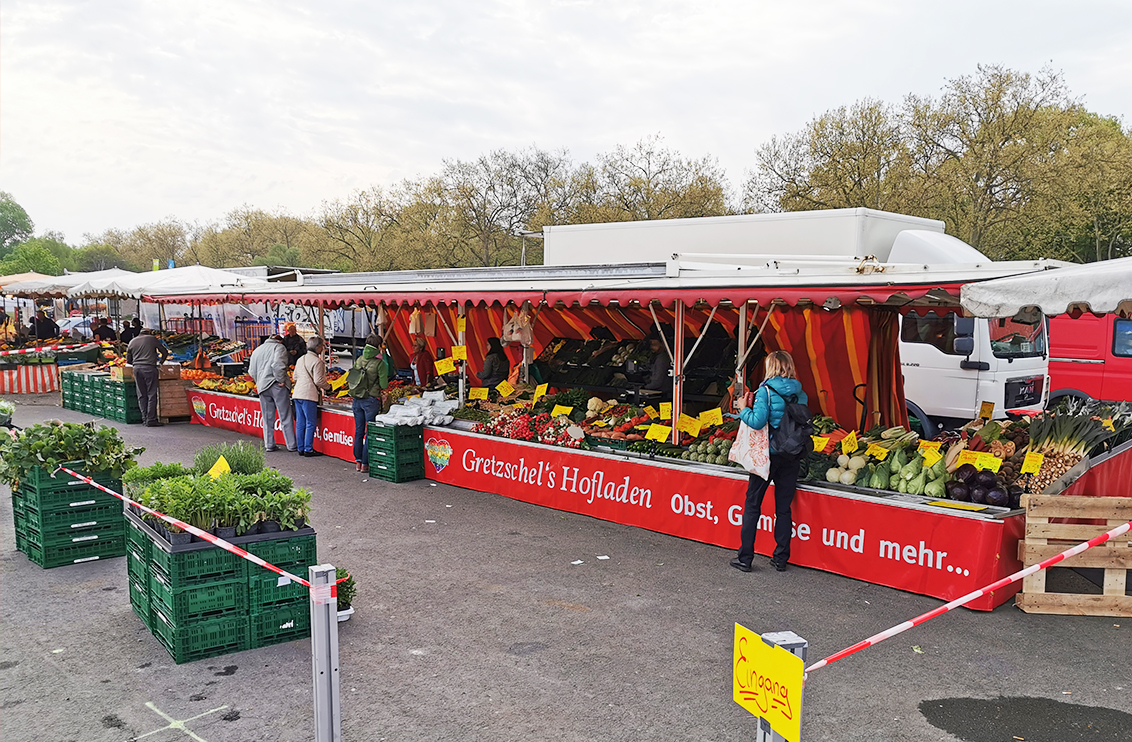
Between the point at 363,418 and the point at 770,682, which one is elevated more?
the point at 770,682

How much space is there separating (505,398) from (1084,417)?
6435 mm

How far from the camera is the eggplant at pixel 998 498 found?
5984 millimetres

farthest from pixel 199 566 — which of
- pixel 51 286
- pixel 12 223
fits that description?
pixel 12 223

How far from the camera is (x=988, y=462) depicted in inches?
243

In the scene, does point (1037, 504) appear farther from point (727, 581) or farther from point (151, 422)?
point (151, 422)

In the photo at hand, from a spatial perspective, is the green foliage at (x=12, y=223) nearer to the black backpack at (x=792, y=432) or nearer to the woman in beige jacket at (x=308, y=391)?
the woman in beige jacket at (x=308, y=391)

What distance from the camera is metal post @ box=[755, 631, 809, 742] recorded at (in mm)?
2520

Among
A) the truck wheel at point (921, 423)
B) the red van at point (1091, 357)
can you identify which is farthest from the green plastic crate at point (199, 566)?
the red van at point (1091, 357)

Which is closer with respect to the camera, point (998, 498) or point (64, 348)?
point (998, 498)

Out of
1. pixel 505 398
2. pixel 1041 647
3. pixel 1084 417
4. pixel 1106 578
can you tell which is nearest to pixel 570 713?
pixel 1041 647

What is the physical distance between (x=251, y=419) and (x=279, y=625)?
9148 mm

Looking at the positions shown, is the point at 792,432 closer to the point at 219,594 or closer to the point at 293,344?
the point at 219,594

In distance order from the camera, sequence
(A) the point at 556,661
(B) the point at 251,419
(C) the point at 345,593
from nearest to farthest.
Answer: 1. (A) the point at 556,661
2. (C) the point at 345,593
3. (B) the point at 251,419

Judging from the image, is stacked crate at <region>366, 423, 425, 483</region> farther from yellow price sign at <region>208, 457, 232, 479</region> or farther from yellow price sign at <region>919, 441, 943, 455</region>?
yellow price sign at <region>919, 441, 943, 455</region>
